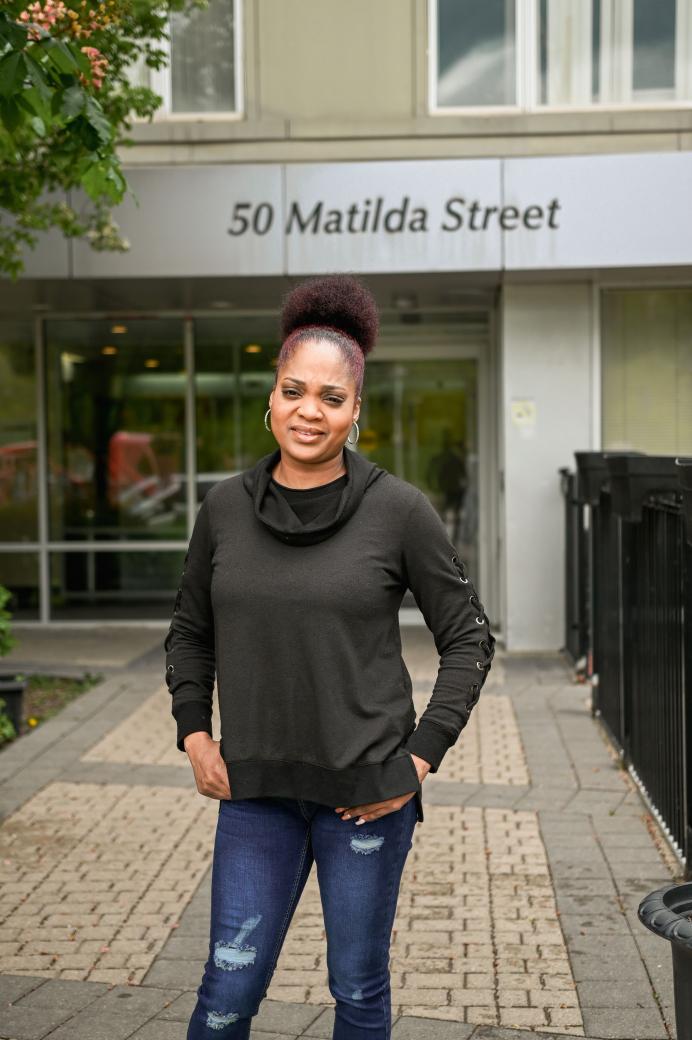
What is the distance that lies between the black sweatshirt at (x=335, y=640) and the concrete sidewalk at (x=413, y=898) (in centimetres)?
152

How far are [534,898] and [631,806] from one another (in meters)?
1.43

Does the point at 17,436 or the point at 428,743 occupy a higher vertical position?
the point at 17,436

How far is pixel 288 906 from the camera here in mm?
2982

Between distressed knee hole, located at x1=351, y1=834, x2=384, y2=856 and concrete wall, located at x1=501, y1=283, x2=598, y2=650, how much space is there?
855cm

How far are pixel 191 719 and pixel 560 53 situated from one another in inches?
367

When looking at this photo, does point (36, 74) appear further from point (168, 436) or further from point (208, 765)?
point (168, 436)

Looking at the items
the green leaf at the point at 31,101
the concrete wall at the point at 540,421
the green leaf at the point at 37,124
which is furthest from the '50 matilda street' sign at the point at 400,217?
the green leaf at the point at 31,101

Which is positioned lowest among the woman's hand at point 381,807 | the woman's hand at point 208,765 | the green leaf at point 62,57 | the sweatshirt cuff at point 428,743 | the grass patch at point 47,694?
the grass patch at point 47,694

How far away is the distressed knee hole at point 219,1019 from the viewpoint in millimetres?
2908

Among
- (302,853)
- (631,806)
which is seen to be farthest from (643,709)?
(302,853)

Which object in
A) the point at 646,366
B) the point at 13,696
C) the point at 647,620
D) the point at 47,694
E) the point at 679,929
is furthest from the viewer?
the point at 646,366

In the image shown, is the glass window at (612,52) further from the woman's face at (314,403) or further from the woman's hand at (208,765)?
the woman's hand at (208,765)

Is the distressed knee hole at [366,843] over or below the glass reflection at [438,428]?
below

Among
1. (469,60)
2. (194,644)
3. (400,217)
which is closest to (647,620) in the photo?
(194,644)
